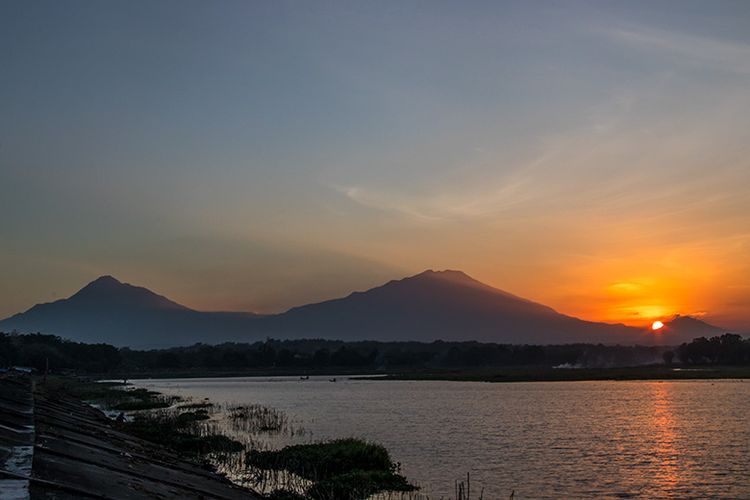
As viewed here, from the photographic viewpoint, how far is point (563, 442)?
49.7 m

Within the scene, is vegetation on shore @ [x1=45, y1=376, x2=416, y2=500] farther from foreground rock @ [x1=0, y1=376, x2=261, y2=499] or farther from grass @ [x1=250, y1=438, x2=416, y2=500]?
foreground rock @ [x1=0, y1=376, x2=261, y2=499]

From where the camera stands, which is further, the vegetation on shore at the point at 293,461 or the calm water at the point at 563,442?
the calm water at the point at 563,442

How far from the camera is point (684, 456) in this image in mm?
43375

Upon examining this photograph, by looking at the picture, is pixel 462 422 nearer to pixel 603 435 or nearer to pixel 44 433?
pixel 603 435

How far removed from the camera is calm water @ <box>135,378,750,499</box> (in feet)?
112

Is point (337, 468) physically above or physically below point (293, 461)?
below

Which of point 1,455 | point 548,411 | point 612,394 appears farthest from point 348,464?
point 612,394

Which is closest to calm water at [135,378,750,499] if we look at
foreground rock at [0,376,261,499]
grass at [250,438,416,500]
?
grass at [250,438,416,500]

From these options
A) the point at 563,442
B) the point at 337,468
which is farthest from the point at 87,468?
the point at 563,442

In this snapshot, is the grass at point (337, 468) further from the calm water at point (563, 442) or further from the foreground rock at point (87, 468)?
the foreground rock at point (87, 468)

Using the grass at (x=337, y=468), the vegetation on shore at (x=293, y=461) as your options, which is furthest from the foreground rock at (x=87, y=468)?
the grass at (x=337, y=468)

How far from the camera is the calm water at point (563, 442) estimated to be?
112 feet

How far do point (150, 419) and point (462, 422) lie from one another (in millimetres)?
30369

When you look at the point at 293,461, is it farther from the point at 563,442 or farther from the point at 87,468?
the point at 563,442
